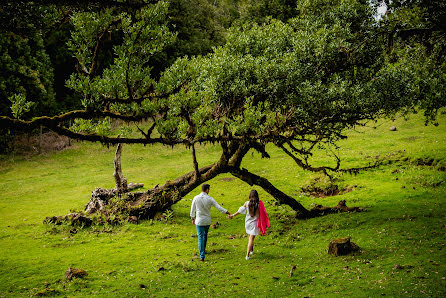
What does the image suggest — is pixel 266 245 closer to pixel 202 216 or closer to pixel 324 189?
pixel 202 216

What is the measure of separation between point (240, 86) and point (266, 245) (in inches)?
307

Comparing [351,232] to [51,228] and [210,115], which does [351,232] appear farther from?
[51,228]

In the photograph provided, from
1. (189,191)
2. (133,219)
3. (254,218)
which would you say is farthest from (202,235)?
(133,219)

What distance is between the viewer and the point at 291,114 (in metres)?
16.9

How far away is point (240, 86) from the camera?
17.1m

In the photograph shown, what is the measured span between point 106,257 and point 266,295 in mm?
8364

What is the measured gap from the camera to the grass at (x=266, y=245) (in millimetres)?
11891

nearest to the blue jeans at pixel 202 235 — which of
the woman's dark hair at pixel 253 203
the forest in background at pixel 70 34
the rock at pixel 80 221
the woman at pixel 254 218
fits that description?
the woman at pixel 254 218

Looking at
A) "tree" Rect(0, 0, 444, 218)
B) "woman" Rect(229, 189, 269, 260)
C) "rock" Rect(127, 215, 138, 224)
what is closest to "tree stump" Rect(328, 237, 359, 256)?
"woman" Rect(229, 189, 269, 260)

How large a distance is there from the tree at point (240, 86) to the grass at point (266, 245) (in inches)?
139

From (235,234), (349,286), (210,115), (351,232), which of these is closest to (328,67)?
(210,115)

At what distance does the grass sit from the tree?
3538 millimetres

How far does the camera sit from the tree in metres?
13.8

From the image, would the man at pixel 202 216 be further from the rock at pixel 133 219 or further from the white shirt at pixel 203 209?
the rock at pixel 133 219
